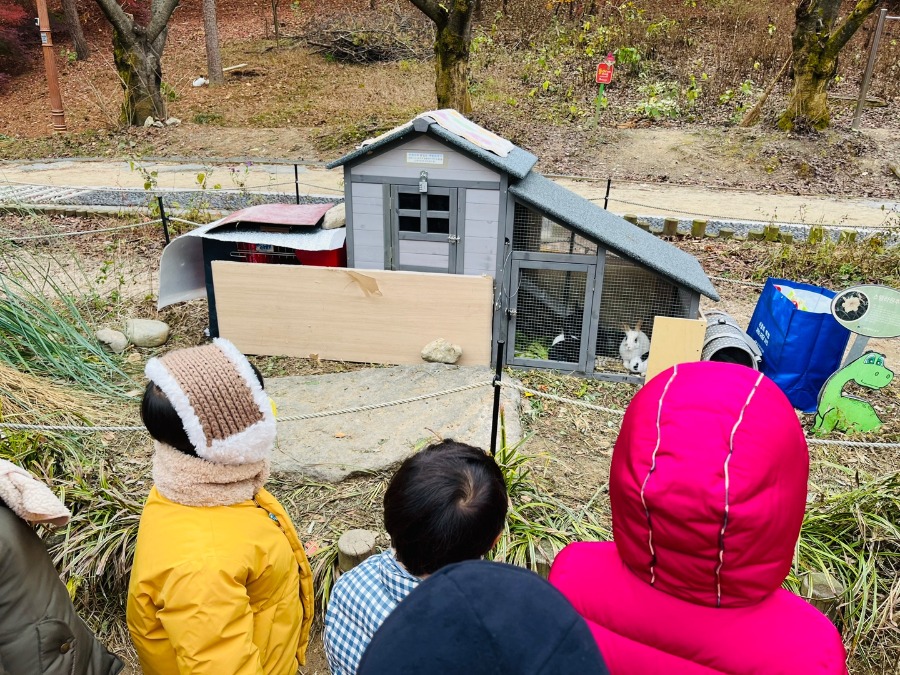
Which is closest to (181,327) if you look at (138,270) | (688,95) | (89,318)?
(89,318)

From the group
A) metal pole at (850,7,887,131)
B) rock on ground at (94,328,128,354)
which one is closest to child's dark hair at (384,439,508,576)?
rock on ground at (94,328,128,354)

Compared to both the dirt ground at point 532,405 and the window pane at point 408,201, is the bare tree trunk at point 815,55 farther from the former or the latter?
the window pane at point 408,201

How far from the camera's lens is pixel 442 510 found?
1525 millimetres

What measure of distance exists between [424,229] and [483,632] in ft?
16.5

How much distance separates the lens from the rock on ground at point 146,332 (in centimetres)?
605

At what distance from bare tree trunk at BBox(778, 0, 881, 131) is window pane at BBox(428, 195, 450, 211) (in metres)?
9.97

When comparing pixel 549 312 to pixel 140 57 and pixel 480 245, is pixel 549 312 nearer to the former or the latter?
pixel 480 245

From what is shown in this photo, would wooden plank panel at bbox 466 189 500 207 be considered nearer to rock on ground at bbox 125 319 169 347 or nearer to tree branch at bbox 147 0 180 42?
rock on ground at bbox 125 319 169 347

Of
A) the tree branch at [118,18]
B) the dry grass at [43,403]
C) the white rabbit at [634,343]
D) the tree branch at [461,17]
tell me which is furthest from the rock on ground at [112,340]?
the tree branch at [118,18]

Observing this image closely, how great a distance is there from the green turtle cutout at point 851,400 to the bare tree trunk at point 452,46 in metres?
9.83

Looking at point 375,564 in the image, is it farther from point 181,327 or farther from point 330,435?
point 181,327

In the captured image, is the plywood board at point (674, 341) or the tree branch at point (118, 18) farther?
the tree branch at point (118, 18)

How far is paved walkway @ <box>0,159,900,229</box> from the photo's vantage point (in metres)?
10.3

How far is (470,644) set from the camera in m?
0.87
